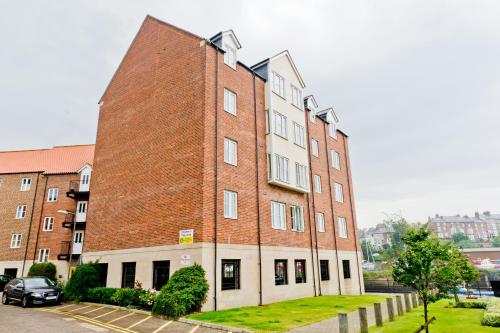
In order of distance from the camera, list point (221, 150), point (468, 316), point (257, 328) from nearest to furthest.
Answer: point (257, 328)
point (468, 316)
point (221, 150)

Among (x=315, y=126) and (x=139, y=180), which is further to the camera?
(x=315, y=126)

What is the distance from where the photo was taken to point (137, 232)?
1983 cm

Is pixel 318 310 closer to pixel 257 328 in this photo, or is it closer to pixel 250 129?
pixel 257 328

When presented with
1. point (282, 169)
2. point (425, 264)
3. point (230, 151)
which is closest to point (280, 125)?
point (282, 169)

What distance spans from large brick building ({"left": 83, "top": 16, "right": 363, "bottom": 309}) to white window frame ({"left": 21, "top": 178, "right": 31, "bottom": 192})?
18292 millimetres

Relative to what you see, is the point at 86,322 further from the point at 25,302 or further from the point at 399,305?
the point at 399,305

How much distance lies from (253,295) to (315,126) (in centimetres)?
1731

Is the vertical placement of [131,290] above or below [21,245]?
below

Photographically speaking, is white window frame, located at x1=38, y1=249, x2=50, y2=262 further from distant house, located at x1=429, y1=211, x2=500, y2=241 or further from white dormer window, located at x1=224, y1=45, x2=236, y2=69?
distant house, located at x1=429, y1=211, x2=500, y2=241

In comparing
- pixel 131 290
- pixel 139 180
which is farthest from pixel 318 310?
pixel 139 180

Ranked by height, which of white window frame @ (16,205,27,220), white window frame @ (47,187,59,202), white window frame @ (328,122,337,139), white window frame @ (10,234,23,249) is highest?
white window frame @ (328,122,337,139)

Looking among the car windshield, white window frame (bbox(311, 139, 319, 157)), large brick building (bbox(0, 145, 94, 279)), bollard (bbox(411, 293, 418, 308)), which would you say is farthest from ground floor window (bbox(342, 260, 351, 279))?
large brick building (bbox(0, 145, 94, 279))

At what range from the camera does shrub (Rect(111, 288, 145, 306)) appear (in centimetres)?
1694

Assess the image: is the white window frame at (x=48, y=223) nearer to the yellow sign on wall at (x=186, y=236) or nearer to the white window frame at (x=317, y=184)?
the yellow sign on wall at (x=186, y=236)
